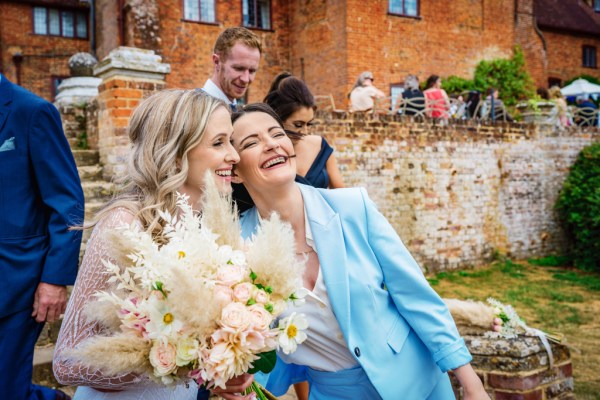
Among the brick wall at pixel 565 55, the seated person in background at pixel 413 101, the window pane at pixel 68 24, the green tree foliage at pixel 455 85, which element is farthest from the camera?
the brick wall at pixel 565 55

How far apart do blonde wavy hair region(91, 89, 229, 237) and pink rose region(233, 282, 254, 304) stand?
24.3 inches

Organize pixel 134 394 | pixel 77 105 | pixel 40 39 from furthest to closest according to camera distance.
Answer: pixel 40 39 < pixel 77 105 < pixel 134 394

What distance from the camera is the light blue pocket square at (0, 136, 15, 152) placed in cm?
289

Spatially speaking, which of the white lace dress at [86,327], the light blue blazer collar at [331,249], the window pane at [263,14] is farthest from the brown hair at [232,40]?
the window pane at [263,14]

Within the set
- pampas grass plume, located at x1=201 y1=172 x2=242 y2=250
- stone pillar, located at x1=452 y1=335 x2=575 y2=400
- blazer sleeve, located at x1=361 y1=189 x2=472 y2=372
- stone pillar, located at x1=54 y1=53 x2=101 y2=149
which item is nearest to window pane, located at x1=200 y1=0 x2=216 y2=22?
stone pillar, located at x1=54 y1=53 x2=101 y2=149

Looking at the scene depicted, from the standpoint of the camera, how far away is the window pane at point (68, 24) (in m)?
21.2

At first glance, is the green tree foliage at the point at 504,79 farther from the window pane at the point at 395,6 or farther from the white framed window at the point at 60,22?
the white framed window at the point at 60,22

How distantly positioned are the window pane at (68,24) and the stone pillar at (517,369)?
22.3 meters

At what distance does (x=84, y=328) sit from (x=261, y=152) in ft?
3.29

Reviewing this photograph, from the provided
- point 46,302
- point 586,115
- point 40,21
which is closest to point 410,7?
point 586,115

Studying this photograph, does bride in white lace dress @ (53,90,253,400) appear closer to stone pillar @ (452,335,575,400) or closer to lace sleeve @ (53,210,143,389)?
lace sleeve @ (53,210,143,389)

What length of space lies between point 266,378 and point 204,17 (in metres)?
15.5

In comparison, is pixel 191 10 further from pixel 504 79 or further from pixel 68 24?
pixel 504 79

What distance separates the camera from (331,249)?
7.20 ft
